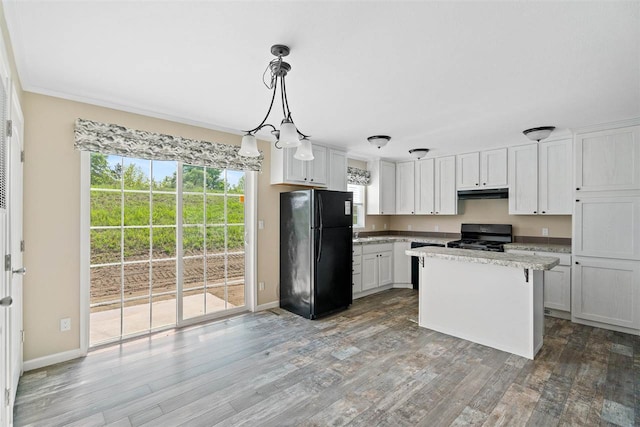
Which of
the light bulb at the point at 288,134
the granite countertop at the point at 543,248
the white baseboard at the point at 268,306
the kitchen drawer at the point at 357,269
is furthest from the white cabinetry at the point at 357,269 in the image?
the light bulb at the point at 288,134

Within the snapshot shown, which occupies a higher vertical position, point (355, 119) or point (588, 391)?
point (355, 119)

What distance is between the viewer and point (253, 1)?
158 centimetres

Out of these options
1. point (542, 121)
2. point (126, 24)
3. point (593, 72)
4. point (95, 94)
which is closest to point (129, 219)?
point (95, 94)

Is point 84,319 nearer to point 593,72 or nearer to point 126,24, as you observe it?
point 126,24

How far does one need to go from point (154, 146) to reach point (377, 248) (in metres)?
3.54

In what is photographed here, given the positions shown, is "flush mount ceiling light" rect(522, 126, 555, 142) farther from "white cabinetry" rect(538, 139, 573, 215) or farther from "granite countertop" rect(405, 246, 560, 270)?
"granite countertop" rect(405, 246, 560, 270)

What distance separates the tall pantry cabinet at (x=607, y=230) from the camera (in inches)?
133

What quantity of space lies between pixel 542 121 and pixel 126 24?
3931mm

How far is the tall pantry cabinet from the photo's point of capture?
339cm

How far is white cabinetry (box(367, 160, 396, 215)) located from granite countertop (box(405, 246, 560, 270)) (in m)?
2.21

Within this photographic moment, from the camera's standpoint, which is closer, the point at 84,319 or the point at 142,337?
the point at 84,319

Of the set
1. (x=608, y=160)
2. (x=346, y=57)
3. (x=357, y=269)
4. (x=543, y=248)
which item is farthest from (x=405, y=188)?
(x=346, y=57)

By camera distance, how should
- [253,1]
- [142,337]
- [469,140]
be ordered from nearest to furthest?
[253,1], [142,337], [469,140]

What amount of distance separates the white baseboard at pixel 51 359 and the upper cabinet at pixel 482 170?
535 centimetres
